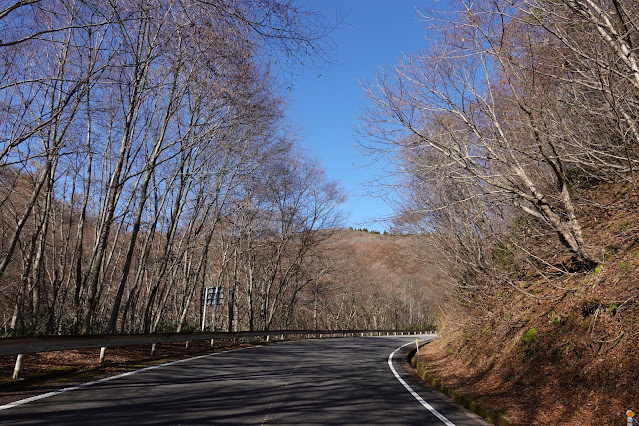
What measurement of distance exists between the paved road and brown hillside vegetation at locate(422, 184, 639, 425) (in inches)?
49.1

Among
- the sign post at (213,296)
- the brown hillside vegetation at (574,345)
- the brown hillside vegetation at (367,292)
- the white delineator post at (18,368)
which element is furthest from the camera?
the brown hillside vegetation at (367,292)

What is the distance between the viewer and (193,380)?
8312 millimetres

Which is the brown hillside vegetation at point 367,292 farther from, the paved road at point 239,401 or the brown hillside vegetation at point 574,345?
the paved road at point 239,401

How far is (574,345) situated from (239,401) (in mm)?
5964

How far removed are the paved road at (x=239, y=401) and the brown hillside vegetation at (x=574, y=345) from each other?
4.09 ft

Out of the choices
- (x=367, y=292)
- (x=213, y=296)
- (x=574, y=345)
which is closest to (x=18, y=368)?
(x=574, y=345)

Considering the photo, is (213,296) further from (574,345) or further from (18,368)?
(574,345)

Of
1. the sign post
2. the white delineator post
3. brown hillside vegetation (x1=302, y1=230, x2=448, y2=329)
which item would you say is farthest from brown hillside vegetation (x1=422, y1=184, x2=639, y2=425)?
brown hillside vegetation (x1=302, y1=230, x2=448, y2=329)

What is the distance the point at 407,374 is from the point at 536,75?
333 inches

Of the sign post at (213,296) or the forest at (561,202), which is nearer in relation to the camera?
the forest at (561,202)

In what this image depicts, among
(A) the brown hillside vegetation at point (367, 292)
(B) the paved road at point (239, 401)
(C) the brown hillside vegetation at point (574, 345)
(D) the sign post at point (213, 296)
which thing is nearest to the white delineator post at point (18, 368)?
(B) the paved road at point (239, 401)

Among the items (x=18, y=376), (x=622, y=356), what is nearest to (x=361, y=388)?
(x=622, y=356)

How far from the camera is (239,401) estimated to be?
6.62 meters

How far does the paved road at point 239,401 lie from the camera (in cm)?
527
